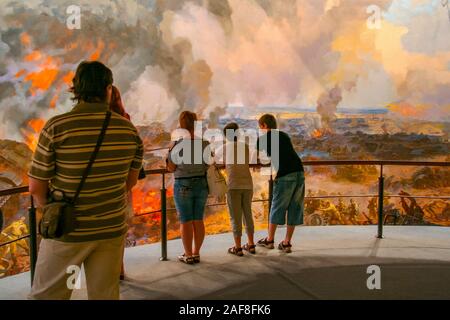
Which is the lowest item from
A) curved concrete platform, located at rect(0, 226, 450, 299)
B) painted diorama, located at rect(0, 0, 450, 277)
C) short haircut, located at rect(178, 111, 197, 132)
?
curved concrete platform, located at rect(0, 226, 450, 299)

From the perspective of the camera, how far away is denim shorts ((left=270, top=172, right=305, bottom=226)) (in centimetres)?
438

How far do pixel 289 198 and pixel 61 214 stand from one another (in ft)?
9.21

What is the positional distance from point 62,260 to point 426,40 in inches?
519

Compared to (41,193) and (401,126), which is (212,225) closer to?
(401,126)

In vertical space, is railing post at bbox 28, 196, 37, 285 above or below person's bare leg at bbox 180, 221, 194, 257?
above

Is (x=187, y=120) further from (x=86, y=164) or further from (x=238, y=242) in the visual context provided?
(x=86, y=164)

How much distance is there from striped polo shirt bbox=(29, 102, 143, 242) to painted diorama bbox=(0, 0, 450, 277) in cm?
1138

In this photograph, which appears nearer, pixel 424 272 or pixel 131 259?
pixel 424 272

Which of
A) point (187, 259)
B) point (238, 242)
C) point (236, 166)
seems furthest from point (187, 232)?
point (236, 166)

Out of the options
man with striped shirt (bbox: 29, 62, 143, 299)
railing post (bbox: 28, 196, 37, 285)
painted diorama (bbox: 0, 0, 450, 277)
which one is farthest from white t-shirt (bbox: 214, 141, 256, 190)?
painted diorama (bbox: 0, 0, 450, 277)

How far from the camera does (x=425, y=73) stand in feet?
42.6

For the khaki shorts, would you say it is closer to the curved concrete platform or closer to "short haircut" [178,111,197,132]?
the curved concrete platform

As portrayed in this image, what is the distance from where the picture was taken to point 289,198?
4.42m
